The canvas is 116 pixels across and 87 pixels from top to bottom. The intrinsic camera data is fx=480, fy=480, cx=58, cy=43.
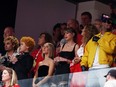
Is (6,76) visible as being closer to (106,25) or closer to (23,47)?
(23,47)

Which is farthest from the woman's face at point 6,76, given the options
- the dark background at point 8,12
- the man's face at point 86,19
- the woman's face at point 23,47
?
the dark background at point 8,12

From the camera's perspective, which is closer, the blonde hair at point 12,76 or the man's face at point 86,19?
the blonde hair at point 12,76

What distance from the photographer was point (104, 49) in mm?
6906

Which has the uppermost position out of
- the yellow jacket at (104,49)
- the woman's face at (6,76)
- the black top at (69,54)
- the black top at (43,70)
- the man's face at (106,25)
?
the man's face at (106,25)

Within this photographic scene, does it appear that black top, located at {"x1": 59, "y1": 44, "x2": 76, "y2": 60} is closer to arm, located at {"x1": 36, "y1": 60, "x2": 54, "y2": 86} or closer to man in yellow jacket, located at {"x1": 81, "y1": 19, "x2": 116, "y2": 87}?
arm, located at {"x1": 36, "y1": 60, "x2": 54, "y2": 86}

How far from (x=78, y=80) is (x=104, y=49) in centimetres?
59

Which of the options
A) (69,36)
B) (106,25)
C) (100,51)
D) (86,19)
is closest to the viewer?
(100,51)

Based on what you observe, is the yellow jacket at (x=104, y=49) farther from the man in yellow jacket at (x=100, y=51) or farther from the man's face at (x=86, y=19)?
the man's face at (x=86, y=19)

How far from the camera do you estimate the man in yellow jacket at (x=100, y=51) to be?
6895mm

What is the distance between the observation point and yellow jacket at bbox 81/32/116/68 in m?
6.89

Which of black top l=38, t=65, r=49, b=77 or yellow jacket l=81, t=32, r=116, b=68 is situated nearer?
yellow jacket l=81, t=32, r=116, b=68

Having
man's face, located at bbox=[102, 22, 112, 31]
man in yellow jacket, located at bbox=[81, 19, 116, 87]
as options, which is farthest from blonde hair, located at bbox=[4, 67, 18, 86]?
man's face, located at bbox=[102, 22, 112, 31]

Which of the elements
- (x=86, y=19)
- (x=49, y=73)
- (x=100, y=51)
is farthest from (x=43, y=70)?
(x=86, y=19)

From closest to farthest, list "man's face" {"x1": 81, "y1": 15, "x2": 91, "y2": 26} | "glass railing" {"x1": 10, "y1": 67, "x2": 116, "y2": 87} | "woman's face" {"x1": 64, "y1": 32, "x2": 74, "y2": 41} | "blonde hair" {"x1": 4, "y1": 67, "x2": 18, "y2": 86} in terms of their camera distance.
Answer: "glass railing" {"x1": 10, "y1": 67, "x2": 116, "y2": 87}, "blonde hair" {"x1": 4, "y1": 67, "x2": 18, "y2": 86}, "woman's face" {"x1": 64, "y1": 32, "x2": 74, "y2": 41}, "man's face" {"x1": 81, "y1": 15, "x2": 91, "y2": 26}
